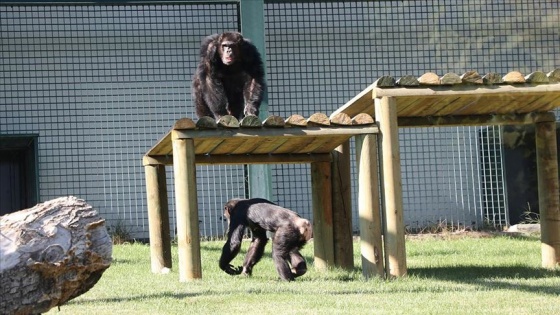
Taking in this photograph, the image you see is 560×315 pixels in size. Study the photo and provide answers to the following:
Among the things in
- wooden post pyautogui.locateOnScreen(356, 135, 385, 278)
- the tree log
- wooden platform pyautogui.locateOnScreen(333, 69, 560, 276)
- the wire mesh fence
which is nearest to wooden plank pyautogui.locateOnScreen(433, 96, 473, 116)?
wooden platform pyautogui.locateOnScreen(333, 69, 560, 276)

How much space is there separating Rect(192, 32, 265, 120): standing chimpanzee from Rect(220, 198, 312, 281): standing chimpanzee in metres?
1.45

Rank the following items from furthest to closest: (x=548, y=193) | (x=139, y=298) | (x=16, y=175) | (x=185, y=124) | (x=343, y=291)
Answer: (x=16, y=175)
(x=548, y=193)
(x=185, y=124)
(x=343, y=291)
(x=139, y=298)

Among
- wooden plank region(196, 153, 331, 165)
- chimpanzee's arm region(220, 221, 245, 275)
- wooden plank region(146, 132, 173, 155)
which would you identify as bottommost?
chimpanzee's arm region(220, 221, 245, 275)

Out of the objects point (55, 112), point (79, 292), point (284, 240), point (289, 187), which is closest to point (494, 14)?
point (289, 187)

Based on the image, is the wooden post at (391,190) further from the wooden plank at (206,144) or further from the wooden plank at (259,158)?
the wooden plank at (259,158)

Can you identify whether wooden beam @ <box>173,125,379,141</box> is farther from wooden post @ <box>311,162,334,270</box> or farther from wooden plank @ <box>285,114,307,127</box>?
wooden post @ <box>311,162,334,270</box>

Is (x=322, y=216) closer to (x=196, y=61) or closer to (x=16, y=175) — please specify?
(x=196, y=61)

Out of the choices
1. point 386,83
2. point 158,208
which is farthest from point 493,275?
point 158,208

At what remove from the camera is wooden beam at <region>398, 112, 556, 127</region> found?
10.1 metres

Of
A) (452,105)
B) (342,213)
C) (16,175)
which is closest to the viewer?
(452,105)

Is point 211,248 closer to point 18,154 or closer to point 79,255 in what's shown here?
point 18,154

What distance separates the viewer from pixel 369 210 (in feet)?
29.3

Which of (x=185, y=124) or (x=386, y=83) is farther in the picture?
(x=386, y=83)

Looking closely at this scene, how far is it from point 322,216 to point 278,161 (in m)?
0.71
